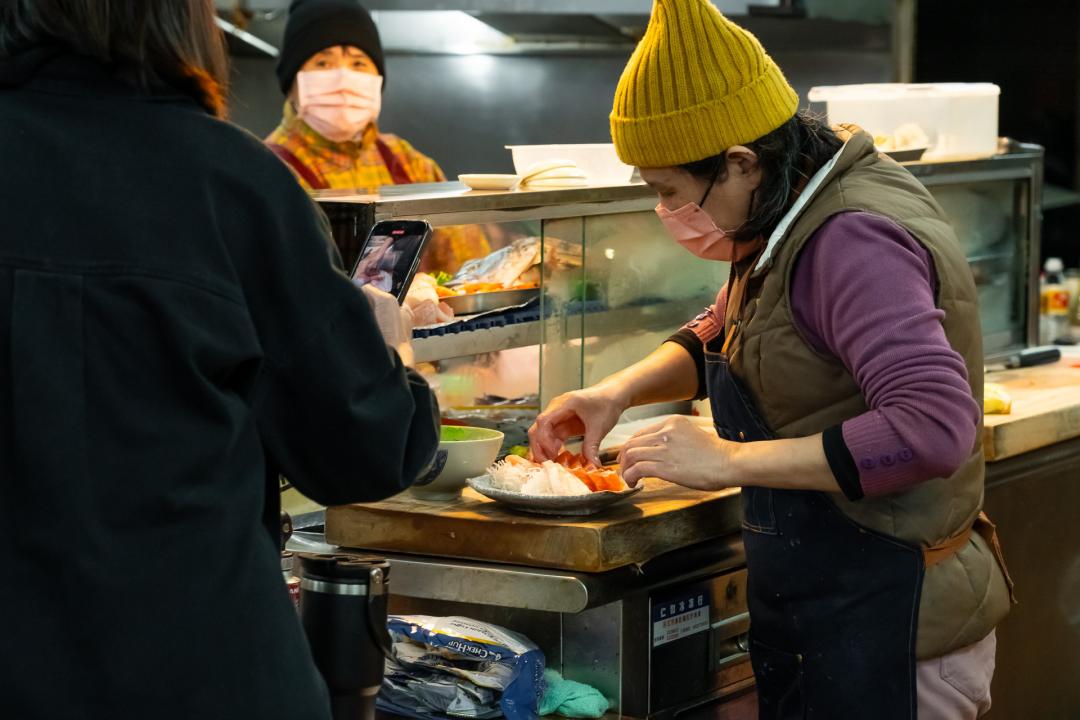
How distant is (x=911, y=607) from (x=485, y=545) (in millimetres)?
689

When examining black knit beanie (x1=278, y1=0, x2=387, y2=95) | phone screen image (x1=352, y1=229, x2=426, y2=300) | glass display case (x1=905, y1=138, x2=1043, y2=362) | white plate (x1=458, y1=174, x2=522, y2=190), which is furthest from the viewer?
black knit beanie (x1=278, y1=0, x2=387, y2=95)

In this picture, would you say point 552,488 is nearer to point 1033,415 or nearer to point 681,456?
point 681,456

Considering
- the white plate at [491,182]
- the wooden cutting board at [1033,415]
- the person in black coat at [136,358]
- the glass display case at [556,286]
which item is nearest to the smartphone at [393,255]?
the glass display case at [556,286]

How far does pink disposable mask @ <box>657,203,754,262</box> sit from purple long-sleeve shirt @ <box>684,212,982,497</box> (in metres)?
0.20

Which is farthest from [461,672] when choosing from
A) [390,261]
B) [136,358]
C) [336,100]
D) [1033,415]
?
[336,100]

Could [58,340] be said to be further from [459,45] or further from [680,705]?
[459,45]

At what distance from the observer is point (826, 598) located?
2.20 m

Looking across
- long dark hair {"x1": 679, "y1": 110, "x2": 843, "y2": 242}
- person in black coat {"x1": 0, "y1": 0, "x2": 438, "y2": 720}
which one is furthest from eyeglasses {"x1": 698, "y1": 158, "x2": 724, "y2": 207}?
person in black coat {"x1": 0, "y1": 0, "x2": 438, "y2": 720}

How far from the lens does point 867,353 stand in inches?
76.6

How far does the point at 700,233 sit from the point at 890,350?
422mm

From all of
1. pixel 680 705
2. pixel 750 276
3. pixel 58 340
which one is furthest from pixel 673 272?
pixel 58 340

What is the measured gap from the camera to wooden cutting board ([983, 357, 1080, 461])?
3043 millimetres

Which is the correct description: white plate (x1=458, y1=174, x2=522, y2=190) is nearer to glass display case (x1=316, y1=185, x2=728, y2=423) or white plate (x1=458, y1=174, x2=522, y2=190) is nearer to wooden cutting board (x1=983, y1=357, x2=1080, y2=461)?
glass display case (x1=316, y1=185, x2=728, y2=423)

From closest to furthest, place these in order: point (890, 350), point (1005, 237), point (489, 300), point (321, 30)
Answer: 1. point (890, 350)
2. point (489, 300)
3. point (1005, 237)
4. point (321, 30)
